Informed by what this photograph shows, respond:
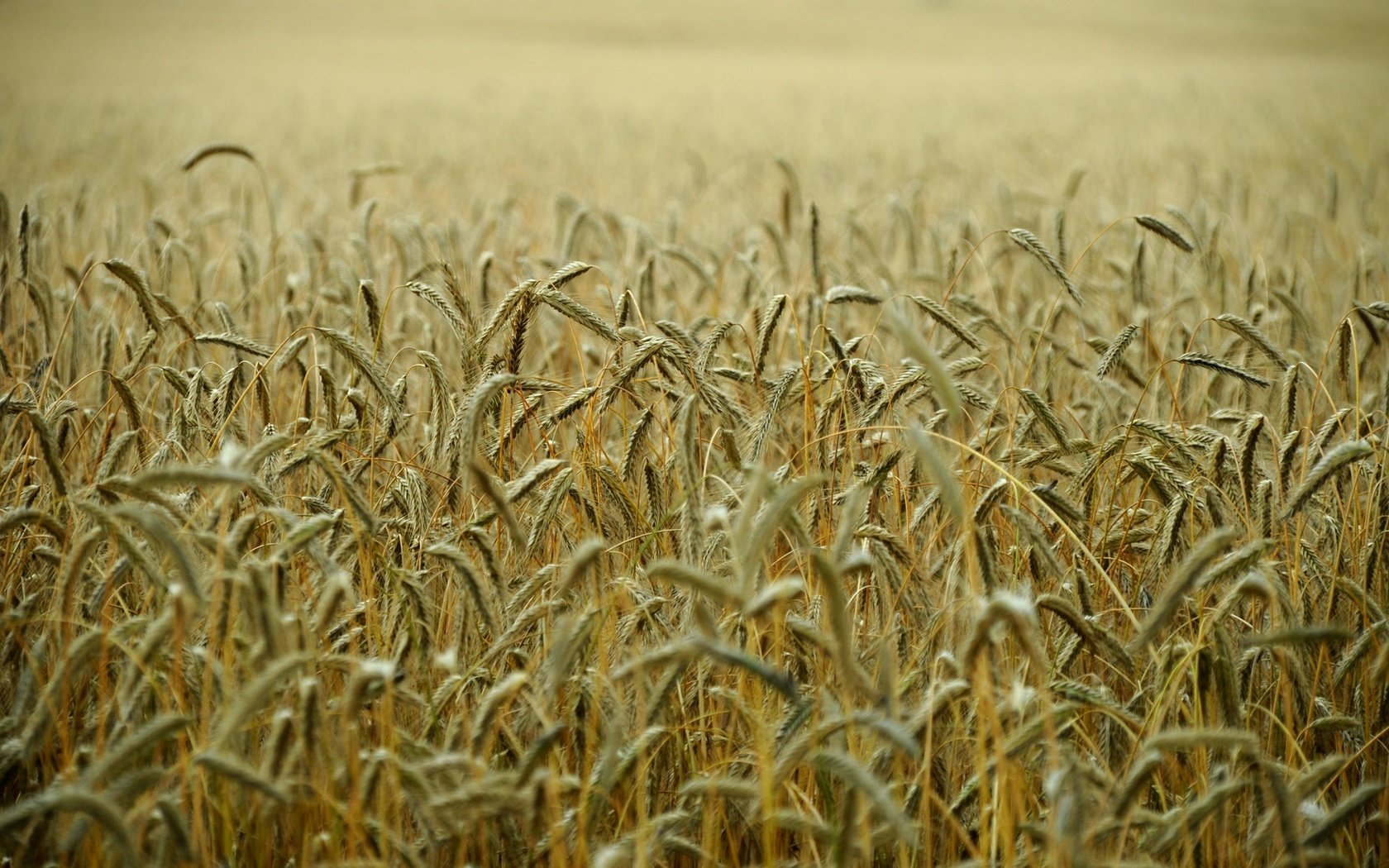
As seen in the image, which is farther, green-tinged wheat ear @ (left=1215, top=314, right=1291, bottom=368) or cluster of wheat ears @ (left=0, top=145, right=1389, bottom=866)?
green-tinged wheat ear @ (left=1215, top=314, right=1291, bottom=368)

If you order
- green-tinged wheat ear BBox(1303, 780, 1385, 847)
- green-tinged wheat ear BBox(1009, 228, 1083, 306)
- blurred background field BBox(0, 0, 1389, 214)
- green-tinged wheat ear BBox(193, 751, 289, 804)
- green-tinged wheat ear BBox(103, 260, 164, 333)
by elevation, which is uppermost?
blurred background field BBox(0, 0, 1389, 214)

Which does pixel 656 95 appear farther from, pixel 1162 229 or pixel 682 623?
pixel 682 623

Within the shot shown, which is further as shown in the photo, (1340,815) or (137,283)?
(137,283)

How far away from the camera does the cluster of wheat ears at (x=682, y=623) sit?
1219mm

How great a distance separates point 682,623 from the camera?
1.73 meters

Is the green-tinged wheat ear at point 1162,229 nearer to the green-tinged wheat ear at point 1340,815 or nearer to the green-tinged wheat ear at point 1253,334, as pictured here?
the green-tinged wheat ear at point 1253,334

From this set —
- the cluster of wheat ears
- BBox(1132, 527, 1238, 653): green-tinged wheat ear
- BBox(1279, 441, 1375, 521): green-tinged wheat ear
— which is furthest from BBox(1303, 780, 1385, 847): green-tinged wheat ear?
BBox(1279, 441, 1375, 521): green-tinged wheat ear

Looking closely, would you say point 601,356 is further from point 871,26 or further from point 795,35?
point 871,26

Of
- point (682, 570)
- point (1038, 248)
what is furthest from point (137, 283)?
point (1038, 248)

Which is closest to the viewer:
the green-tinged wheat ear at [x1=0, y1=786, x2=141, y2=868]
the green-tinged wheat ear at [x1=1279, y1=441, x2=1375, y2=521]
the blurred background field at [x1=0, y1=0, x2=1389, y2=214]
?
the green-tinged wheat ear at [x1=0, y1=786, x2=141, y2=868]

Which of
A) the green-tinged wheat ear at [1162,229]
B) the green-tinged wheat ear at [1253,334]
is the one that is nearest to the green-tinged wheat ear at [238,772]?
the green-tinged wheat ear at [1253,334]

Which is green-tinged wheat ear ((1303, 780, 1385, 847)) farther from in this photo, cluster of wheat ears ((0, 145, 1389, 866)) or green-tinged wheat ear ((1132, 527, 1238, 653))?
green-tinged wheat ear ((1132, 527, 1238, 653))

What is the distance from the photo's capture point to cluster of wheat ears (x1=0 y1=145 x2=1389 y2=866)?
1.22 metres

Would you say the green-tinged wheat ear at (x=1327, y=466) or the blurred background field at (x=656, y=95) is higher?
the blurred background field at (x=656, y=95)
